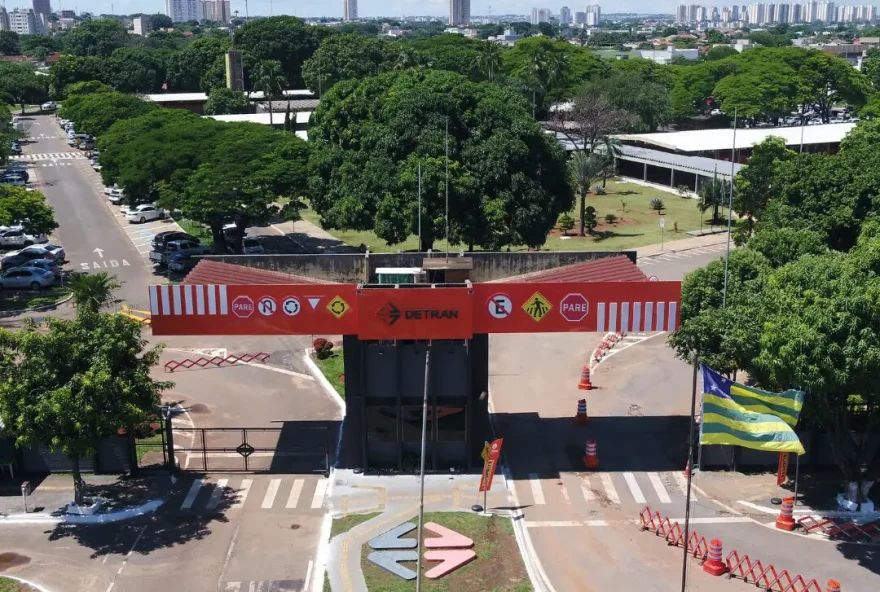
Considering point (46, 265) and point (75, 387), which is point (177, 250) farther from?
point (75, 387)

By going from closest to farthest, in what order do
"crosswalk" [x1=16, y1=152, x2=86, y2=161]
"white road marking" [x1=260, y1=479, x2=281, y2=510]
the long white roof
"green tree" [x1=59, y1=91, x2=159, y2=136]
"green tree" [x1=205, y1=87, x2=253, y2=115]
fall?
"white road marking" [x1=260, y1=479, x2=281, y2=510] < the long white roof < "green tree" [x1=59, y1=91, x2=159, y2=136] < "crosswalk" [x1=16, y1=152, x2=86, y2=161] < "green tree" [x1=205, y1=87, x2=253, y2=115]

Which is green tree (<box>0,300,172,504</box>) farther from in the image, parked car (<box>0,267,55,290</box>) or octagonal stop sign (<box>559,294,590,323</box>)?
parked car (<box>0,267,55,290</box>)

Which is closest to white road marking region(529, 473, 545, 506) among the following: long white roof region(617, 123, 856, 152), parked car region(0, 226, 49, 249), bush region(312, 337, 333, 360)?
bush region(312, 337, 333, 360)

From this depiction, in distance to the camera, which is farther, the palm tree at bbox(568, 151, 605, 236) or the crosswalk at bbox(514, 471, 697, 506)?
the palm tree at bbox(568, 151, 605, 236)

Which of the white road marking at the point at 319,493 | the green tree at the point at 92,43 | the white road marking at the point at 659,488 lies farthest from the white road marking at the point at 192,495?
the green tree at the point at 92,43

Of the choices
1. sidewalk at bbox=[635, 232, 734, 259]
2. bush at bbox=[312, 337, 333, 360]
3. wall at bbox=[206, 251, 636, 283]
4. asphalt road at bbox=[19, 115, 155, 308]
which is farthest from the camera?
sidewalk at bbox=[635, 232, 734, 259]

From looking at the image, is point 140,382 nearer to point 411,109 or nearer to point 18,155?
point 411,109
